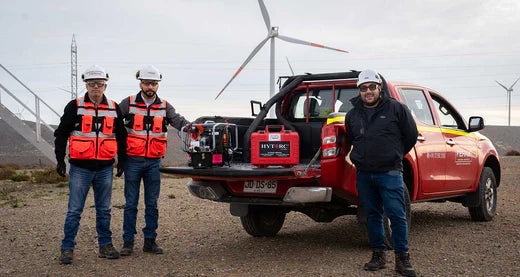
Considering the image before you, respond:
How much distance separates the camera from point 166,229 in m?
9.33

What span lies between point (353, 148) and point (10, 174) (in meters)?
18.5

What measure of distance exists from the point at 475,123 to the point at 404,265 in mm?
3520

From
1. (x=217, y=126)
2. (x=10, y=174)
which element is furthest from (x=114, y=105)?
(x=10, y=174)

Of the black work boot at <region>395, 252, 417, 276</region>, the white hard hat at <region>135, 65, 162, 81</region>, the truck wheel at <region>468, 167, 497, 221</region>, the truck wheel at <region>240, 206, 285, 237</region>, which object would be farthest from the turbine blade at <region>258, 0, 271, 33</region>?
the black work boot at <region>395, 252, 417, 276</region>

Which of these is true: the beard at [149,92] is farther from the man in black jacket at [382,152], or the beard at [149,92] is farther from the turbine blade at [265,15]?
the turbine blade at [265,15]

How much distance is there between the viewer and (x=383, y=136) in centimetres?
594

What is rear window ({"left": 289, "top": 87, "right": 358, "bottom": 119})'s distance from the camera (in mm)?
7797

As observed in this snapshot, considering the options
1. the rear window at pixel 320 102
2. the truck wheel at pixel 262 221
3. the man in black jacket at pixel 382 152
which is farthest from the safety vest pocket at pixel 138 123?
the man in black jacket at pixel 382 152

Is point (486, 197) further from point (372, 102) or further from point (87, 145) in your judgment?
point (87, 145)

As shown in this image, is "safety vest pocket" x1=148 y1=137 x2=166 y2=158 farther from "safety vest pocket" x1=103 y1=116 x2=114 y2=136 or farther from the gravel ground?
the gravel ground

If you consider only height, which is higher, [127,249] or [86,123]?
[86,123]

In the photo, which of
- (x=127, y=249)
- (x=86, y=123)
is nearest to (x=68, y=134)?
(x=86, y=123)

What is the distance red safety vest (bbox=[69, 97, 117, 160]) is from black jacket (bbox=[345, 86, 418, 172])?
2626 millimetres

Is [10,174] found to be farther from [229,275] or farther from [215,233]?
[229,275]
